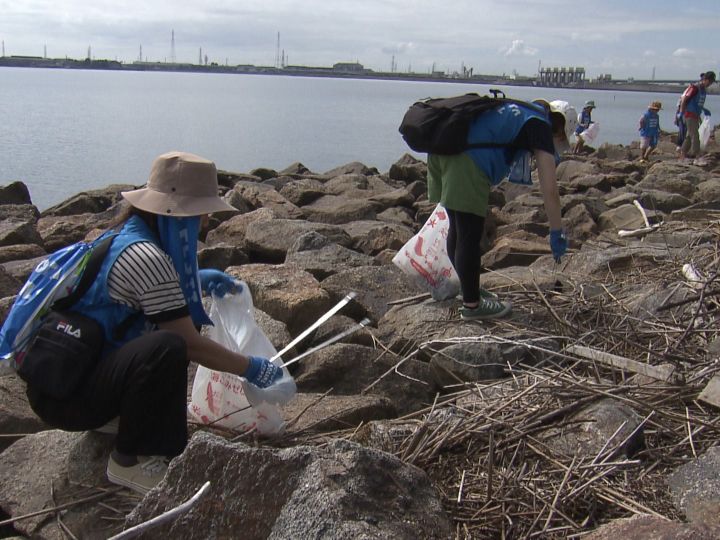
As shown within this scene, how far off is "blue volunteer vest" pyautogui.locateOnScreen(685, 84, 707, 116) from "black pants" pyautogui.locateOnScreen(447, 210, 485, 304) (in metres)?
10.8

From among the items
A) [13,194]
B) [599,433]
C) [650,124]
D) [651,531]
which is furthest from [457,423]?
[650,124]

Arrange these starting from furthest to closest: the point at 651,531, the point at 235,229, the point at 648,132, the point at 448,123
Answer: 1. the point at 648,132
2. the point at 235,229
3. the point at 448,123
4. the point at 651,531

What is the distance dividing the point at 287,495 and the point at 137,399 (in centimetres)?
77

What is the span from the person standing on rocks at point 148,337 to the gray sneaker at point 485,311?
5.61 feet

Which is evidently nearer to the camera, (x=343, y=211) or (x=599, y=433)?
(x=599, y=433)

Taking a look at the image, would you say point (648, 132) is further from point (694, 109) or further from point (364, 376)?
point (364, 376)

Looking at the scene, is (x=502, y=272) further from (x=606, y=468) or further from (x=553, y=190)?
(x=606, y=468)

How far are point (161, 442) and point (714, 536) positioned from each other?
1723 millimetres

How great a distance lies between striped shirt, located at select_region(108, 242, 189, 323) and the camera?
8.92 ft

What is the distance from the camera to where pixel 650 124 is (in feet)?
52.8

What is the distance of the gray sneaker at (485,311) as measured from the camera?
174 inches

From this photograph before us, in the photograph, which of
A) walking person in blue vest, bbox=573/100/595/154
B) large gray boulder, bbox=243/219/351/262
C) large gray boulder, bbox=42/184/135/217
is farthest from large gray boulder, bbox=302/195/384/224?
walking person in blue vest, bbox=573/100/595/154

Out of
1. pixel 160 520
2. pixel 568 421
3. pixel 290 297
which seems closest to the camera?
pixel 160 520

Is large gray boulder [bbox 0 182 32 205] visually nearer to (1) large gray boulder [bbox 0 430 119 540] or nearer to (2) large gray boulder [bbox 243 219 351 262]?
(2) large gray boulder [bbox 243 219 351 262]
